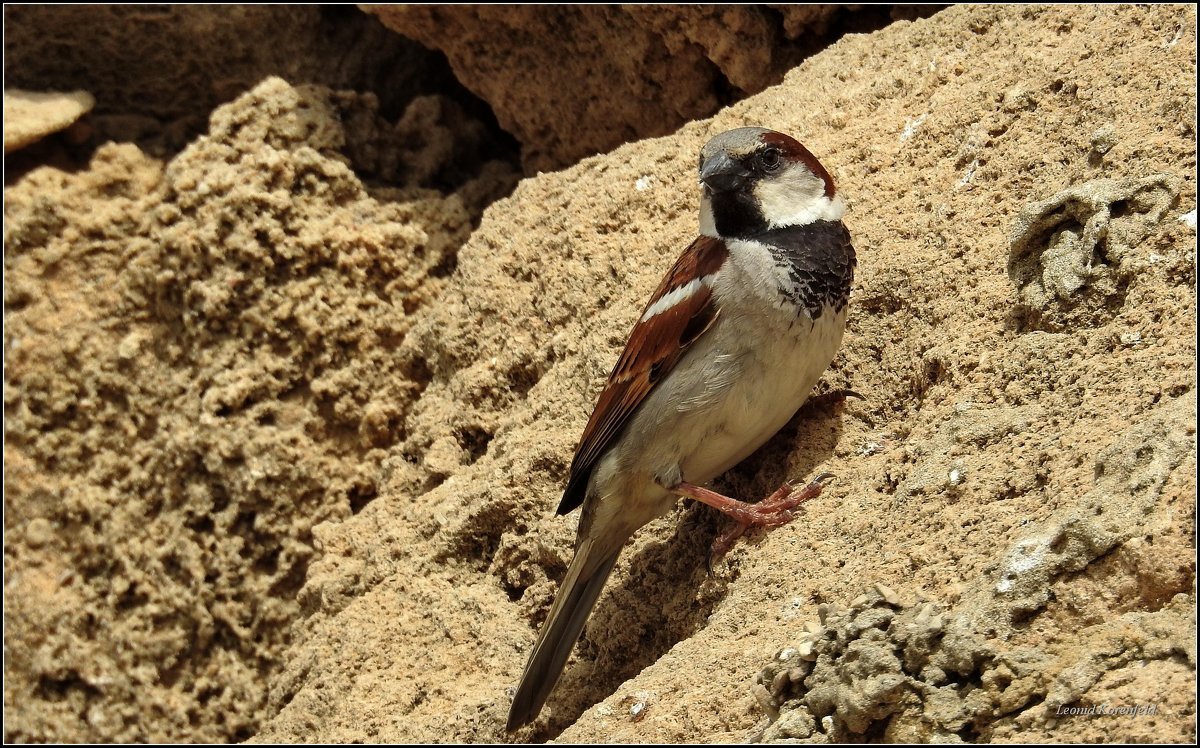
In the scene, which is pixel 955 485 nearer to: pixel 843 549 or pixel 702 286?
pixel 843 549

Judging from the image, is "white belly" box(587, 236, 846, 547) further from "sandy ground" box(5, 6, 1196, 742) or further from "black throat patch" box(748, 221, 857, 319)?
"sandy ground" box(5, 6, 1196, 742)

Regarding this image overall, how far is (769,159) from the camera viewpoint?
3455 millimetres

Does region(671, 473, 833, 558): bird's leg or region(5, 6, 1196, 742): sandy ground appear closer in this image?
region(5, 6, 1196, 742): sandy ground

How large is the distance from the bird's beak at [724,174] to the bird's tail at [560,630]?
3.33 feet

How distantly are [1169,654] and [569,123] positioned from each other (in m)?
3.74

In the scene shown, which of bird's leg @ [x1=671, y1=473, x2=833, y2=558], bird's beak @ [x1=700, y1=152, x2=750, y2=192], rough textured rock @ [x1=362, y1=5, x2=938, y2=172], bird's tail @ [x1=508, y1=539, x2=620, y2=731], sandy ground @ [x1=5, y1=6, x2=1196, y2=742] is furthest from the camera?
rough textured rock @ [x1=362, y1=5, x2=938, y2=172]

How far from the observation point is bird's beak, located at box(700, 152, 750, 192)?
3.40 m

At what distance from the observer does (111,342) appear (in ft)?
16.1

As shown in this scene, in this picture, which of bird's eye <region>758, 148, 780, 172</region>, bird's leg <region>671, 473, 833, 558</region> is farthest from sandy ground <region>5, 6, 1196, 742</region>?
bird's eye <region>758, 148, 780, 172</region>

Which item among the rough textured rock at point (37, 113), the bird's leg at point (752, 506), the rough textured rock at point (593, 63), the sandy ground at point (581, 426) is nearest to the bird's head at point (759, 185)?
the sandy ground at point (581, 426)

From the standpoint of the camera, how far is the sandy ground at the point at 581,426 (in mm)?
2262

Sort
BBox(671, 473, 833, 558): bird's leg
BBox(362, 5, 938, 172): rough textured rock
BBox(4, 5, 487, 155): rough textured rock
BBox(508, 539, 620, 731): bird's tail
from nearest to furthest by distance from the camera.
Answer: BBox(671, 473, 833, 558): bird's leg < BBox(508, 539, 620, 731): bird's tail < BBox(362, 5, 938, 172): rough textured rock < BBox(4, 5, 487, 155): rough textured rock

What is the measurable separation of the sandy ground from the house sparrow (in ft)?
0.59

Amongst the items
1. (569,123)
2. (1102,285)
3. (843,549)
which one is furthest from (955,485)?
(569,123)
